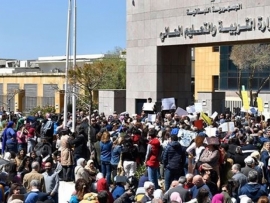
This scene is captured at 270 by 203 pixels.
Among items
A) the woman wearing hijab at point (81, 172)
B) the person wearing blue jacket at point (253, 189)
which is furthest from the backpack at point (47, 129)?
the person wearing blue jacket at point (253, 189)

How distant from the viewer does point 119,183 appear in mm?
13078

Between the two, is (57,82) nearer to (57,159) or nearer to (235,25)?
(235,25)

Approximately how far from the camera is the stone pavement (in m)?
17.0

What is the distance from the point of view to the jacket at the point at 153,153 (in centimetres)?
1722

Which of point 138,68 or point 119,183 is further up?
point 138,68

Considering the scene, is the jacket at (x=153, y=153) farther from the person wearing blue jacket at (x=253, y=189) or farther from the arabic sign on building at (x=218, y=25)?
the arabic sign on building at (x=218, y=25)

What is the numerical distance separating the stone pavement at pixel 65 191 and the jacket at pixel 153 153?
2.08m

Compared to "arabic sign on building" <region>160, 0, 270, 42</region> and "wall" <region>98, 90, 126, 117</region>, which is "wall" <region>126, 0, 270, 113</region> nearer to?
"arabic sign on building" <region>160, 0, 270, 42</region>

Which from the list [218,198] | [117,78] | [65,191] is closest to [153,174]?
[65,191]

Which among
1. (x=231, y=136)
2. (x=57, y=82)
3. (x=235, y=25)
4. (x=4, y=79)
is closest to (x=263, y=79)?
(x=57, y=82)

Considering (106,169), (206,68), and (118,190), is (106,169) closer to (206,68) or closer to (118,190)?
(118,190)

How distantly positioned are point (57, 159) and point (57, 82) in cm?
3593

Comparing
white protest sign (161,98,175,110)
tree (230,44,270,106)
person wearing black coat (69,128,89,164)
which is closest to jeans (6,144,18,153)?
person wearing black coat (69,128,89,164)

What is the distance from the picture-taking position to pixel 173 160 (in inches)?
654
